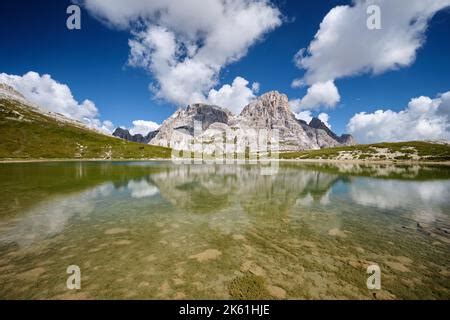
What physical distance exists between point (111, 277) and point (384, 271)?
45.6 ft

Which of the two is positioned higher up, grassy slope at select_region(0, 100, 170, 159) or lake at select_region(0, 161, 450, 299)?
grassy slope at select_region(0, 100, 170, 159)

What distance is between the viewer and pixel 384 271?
11336 mm

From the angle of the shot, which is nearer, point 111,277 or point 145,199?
point 111,277

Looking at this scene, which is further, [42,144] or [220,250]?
[42,144]

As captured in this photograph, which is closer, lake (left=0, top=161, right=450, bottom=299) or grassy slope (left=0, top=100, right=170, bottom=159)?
lake (left=0, top=161, right=450, bottom=299)

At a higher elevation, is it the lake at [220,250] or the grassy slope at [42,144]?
the grassy slope at [42,144]

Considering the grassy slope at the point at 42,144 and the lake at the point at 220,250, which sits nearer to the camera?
the lake at the point at 220,250

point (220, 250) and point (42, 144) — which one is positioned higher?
point (42, 144)

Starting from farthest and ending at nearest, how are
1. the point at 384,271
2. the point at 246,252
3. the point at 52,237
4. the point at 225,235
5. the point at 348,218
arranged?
the point at 348,218 < the point at 225,235 < the point at 52,237 < the point at 246,252 < the point at 384,271
